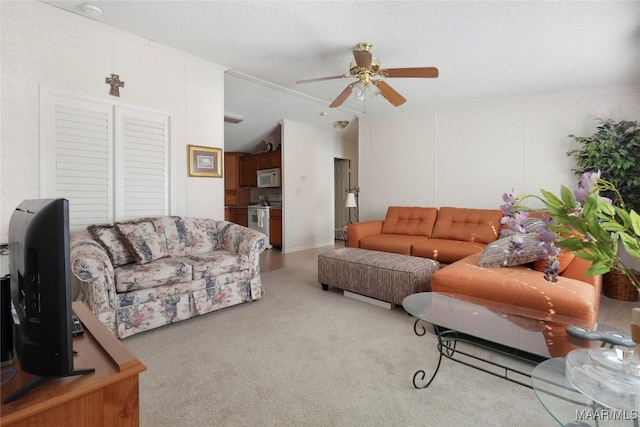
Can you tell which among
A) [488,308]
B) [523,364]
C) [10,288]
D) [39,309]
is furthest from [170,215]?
[523,364]

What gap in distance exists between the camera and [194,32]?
2.76 m

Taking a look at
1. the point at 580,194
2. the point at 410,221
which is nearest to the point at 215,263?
the point at 580,194

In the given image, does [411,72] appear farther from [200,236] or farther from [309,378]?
[200,236]

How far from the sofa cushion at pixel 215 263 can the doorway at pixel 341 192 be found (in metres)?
4.52

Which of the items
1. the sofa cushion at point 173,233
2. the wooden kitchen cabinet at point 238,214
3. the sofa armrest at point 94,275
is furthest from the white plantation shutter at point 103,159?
the wooden kitchen cabinet at point 238,214

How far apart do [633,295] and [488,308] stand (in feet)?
8.22

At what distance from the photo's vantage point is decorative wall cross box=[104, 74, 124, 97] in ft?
9.27

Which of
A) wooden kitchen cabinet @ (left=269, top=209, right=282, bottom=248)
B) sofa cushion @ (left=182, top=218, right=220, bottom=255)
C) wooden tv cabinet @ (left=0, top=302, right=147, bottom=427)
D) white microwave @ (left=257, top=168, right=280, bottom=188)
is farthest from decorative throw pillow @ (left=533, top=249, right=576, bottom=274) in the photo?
white microwave @ (left=257, top=168, right=280, bottom=188)

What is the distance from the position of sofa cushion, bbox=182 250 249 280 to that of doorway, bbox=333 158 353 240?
4524 millimetres

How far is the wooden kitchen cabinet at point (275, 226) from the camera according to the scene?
5.82 m

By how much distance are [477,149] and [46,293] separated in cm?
493

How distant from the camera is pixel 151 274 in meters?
2.38

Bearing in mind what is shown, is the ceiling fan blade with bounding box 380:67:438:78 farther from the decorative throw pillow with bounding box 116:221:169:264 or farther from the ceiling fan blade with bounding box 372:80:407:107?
the decorative throw pillow with bounding box 116:221:169:264

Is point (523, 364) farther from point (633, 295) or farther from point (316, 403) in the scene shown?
point (633, 295)
